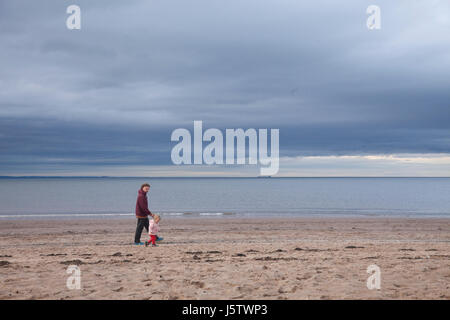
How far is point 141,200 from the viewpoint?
13.3 m

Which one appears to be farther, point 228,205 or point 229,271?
point 228,205

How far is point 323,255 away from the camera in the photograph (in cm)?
1198

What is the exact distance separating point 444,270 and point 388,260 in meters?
1.83

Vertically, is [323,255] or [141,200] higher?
[141,200]

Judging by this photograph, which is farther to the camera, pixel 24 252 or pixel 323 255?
pixel 24 252

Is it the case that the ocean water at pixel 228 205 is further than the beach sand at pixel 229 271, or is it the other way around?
the ocean water at pixel 228 205

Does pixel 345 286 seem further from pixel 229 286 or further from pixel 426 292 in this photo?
pixel 229 286

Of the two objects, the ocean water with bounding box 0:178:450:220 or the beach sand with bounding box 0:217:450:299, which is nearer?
the beach sand with bounding box 0:217:450:299
